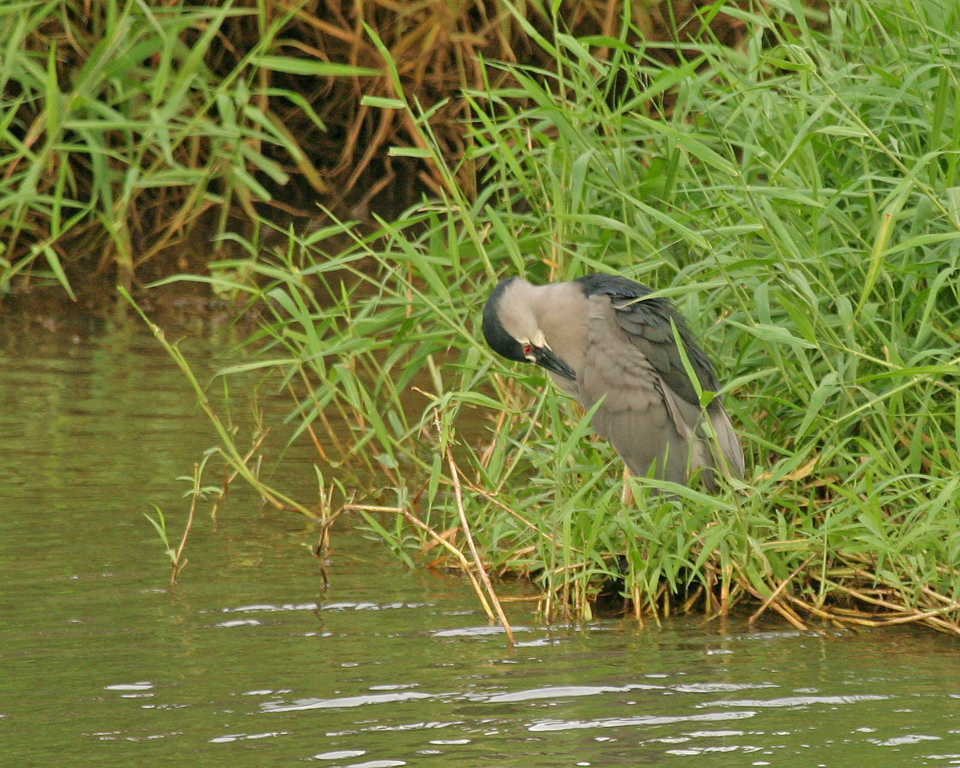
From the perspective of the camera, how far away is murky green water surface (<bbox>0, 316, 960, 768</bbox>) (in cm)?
340

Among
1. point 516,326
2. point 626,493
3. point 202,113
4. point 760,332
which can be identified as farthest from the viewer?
point 202,113

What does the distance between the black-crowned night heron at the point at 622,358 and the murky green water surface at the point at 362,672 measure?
53 centimetres

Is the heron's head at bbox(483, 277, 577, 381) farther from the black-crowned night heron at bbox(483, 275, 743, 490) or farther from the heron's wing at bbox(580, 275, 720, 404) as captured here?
the heron's wing at bbox(580, 275, 720, 404)

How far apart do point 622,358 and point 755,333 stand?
0.65 metres

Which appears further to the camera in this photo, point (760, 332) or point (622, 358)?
point (622, 358)

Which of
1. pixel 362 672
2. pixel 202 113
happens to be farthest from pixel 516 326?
pixel 202 113

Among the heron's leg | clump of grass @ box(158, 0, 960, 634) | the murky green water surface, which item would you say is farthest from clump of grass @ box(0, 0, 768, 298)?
the heron's leg

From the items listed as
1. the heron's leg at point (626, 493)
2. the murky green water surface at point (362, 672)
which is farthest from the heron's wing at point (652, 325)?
the murky green water surface at point (362, 672)

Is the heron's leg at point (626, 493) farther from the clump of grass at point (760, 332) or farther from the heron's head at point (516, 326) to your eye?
the heron's head at point (516, 326)

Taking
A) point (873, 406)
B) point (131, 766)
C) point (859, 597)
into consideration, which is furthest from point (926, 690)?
point (131, 766)

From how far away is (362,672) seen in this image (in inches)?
153

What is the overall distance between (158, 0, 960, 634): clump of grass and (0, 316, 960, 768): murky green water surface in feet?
0.58

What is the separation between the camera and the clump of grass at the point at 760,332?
13.5ft

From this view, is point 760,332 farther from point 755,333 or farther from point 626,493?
point 626,493
